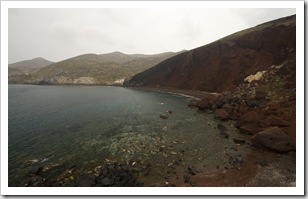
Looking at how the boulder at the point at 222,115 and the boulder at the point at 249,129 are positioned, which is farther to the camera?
the boulder at the point at 222,115

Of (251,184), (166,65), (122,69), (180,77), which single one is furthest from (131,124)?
(122,69)

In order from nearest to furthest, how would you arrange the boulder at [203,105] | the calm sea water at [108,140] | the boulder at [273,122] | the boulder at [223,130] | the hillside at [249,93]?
1. the hillside at [249,93]
2. the calm sea water at [108,140]
3. the boulder at [273,122]
4. the boulder at [223,130]
5. the boulder at [203,105]

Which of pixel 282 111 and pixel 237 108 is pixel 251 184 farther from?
pixel 237 108

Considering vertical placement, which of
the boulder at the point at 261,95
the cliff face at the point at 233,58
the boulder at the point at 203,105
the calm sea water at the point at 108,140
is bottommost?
the calm sea water at the point at 108,140

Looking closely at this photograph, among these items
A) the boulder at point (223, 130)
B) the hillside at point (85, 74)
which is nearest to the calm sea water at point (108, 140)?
the boulder at point (223, 130)

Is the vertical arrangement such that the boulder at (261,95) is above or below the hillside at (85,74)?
below

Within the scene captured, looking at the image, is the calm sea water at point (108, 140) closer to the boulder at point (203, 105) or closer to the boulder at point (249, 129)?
the boulder at point (203, 105)

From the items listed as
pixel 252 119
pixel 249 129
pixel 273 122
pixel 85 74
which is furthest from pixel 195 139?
pixel 85 74
